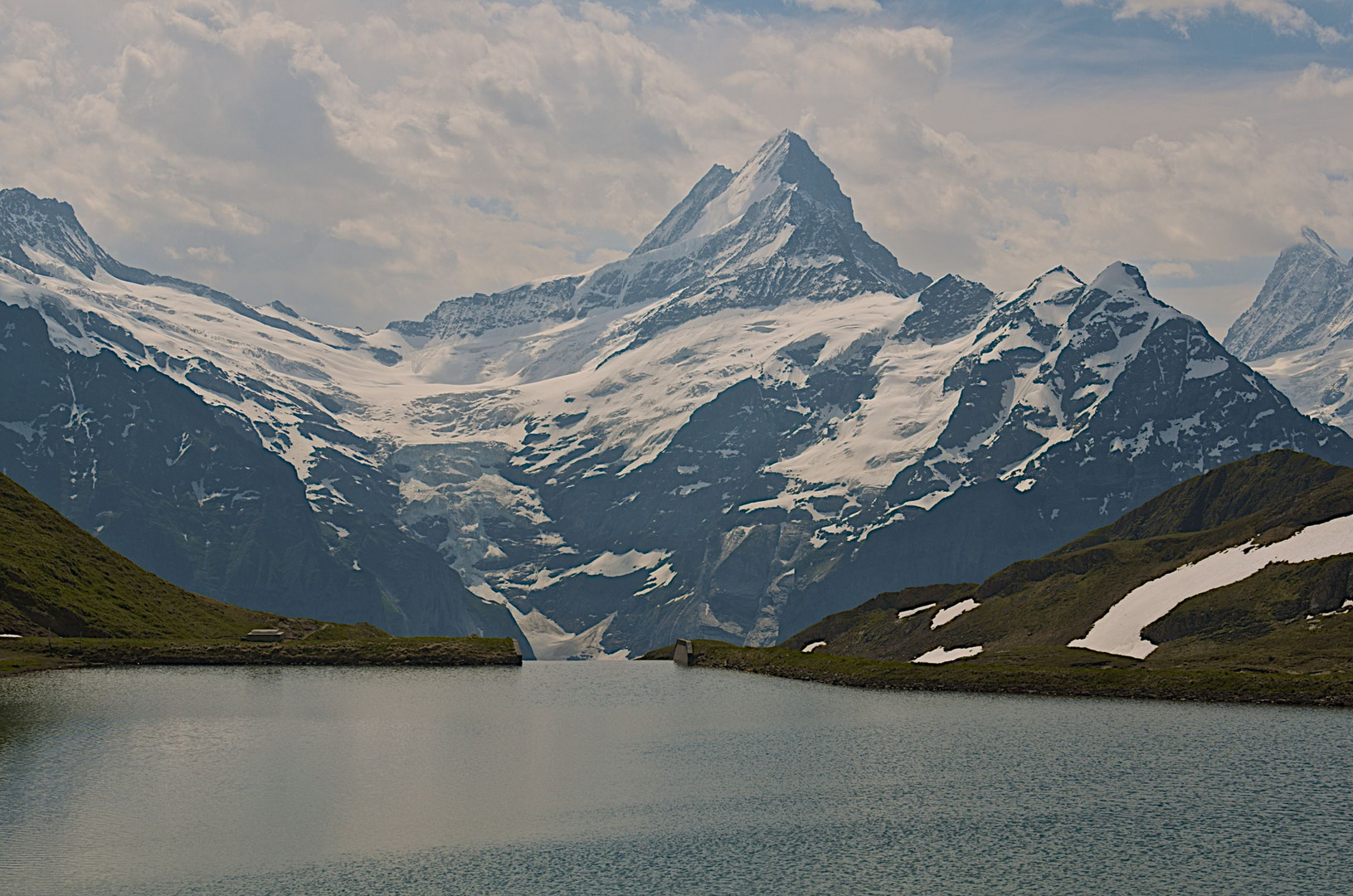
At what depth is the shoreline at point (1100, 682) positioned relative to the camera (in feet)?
460

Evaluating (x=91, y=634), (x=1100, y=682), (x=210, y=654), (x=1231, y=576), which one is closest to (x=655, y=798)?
(x=1100, y=682)

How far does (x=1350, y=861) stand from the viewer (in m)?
71.9

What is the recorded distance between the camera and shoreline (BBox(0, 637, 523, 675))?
15938 cm

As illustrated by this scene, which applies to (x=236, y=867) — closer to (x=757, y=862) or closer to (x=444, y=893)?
(x=444, y=893)

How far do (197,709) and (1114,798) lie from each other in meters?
84.5

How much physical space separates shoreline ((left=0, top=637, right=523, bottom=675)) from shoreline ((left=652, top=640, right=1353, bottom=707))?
2240 inches

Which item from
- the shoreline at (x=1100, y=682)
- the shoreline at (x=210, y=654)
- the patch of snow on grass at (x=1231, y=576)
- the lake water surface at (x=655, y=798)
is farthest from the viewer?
the patch of snow on grass at (x=1231, y=576)

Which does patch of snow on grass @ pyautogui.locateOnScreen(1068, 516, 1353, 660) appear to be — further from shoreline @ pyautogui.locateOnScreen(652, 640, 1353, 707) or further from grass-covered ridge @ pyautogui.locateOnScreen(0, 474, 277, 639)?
grass-covered ridge @ pyautogui.locateOnScreen(0, 474, 277, 639)

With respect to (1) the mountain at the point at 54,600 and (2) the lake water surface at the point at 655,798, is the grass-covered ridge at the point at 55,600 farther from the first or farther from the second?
(2) the lake water surface at the point at 655,798

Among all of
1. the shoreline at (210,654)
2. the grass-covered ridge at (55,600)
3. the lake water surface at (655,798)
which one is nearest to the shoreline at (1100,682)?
the lake water surface at (655,798)

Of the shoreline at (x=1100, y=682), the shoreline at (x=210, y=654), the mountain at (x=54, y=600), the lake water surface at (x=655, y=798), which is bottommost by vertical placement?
the lake water surface at (x=655, y=798)

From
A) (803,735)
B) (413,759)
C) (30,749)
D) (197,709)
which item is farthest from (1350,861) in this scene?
(197,709)

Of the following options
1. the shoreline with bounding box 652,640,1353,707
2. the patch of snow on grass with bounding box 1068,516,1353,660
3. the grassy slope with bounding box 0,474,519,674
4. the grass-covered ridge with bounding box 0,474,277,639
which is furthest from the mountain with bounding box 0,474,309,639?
the patch of snow on grass with bounding box 1068,516,1353,660

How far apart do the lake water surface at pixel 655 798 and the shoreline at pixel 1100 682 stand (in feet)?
21.5
